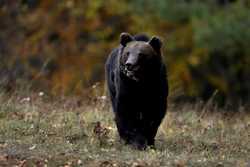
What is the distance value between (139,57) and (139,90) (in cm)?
41

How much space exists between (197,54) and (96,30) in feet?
12.4

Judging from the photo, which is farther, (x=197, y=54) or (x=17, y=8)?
(x=197, y=54)

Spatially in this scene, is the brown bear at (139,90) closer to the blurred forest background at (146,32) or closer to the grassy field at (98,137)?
the grassy field at (98,137)

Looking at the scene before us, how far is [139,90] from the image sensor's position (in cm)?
1157

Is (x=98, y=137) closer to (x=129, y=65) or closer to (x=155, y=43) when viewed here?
(x=129, y=65)

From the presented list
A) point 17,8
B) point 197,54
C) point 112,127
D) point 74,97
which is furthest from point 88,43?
point 112,127

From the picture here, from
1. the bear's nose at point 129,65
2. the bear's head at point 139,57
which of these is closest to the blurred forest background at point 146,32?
the bear's head at point 139,57

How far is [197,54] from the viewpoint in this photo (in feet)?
109

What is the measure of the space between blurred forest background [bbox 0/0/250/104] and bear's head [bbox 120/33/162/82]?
17916mm

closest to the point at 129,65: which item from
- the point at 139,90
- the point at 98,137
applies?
the point at 139,90

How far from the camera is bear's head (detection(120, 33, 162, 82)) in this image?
11.3 metres

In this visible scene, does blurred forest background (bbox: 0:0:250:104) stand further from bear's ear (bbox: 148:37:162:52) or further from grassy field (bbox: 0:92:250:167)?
bear's ear (bbox: 148:37:162:52)

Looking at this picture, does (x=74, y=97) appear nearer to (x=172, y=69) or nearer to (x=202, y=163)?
(x=202, y=163)

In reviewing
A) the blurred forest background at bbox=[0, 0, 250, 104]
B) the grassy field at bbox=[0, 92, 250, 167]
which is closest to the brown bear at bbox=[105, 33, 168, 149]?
the grassy field at bbox=[0, 92, 250, 167]
